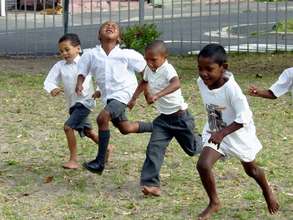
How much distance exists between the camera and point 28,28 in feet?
54.3

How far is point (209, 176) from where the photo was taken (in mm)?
5750

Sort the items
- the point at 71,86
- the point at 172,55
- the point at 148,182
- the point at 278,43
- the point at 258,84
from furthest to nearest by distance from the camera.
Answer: the point at 278,43 < the point at 172,55 < the point at 258,84 < the point at 71,86 < the point at 148,182

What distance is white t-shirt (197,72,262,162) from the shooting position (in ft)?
18.6

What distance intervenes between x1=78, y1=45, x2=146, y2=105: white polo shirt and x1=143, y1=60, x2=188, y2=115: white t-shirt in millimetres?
259

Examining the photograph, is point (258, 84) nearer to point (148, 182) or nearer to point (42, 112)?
point (42, 112)

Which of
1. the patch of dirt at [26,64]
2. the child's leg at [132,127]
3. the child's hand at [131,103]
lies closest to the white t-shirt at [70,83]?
the child's leg at [132,127]

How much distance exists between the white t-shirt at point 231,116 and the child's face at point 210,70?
0.07 metres

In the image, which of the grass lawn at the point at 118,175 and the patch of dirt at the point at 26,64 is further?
the patch of dirt at the point at 26,64

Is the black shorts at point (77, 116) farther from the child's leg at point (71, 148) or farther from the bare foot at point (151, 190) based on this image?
the bare foot at point (151, 190)

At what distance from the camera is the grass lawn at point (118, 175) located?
607 cm

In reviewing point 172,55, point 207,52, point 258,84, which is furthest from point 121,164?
point 172,55

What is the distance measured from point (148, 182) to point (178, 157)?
125 cm

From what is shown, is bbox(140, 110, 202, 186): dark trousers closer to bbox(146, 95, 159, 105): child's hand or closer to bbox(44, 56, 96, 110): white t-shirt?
bbox(146, 95, 159, 105): child's hand

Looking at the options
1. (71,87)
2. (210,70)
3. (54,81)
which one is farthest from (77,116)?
(210,70)
